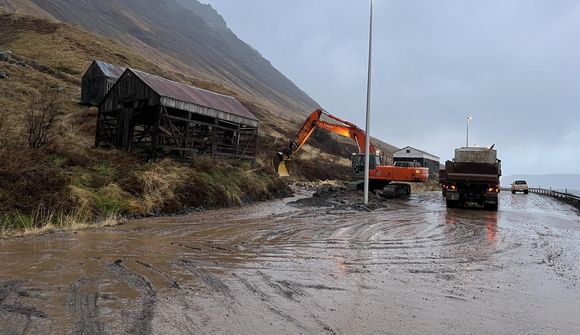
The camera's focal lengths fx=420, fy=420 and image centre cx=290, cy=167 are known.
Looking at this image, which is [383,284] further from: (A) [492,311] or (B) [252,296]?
(B) [252,296]

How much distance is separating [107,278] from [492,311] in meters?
5.43

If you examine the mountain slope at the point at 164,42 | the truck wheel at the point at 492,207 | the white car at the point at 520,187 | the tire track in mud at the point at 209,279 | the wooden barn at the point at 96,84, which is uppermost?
the mountain slope at the point at 164,42

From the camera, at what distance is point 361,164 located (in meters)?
29.2

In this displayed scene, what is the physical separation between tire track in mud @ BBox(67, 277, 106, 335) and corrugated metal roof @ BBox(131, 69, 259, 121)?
16.7 meters

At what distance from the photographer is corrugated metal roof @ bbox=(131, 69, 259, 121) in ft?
72.8

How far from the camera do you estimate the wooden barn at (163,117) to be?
853 inches

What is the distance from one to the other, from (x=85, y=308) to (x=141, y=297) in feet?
2.32

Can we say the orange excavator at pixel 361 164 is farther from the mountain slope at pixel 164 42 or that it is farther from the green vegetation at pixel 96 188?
the mountain slope at pixel 164 42

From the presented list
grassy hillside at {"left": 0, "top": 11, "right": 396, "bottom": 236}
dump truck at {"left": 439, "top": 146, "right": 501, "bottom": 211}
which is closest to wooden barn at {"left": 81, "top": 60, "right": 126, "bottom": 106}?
grassy hillside at {"left": 0, "top": 11, "right": 396, "bottom": 236}


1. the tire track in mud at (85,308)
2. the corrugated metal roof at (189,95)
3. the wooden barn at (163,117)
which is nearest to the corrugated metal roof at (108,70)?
the wooden barn at (163,117)

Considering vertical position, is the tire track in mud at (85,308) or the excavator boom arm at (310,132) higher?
the excavator boom arm at (310,132)

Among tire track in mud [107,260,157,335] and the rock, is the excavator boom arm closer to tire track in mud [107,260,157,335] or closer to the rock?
tire track in mud [107,260,157,335]

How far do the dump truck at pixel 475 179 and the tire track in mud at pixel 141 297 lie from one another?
62.6ft

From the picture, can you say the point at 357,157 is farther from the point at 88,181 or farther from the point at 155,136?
the point at 88,181
